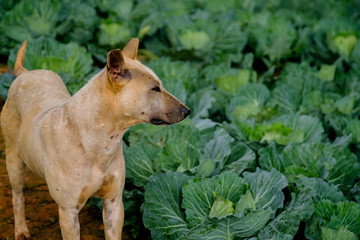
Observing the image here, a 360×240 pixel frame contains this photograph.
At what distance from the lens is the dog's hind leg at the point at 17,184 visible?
3800 millimetres

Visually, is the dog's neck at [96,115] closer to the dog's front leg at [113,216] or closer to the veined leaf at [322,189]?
the dog's front leg at [113,216]

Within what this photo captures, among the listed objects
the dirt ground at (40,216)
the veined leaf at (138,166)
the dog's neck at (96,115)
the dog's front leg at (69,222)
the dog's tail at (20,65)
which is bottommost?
the dirt ground at (40,216)

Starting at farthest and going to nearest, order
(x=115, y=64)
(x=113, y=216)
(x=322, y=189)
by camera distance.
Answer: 1. (x=322, y=189)
2. (x=113, y=216)
3. (x=115, y=64)


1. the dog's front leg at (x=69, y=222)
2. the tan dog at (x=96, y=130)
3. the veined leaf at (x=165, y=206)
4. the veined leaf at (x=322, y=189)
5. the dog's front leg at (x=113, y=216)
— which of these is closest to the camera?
the tan dog at (x=96, y=130)

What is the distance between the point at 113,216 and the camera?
343cm

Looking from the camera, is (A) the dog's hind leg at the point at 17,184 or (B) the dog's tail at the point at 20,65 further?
(B) the dog's tail at the point at 20,65

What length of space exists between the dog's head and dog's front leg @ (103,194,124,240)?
26.7 inches

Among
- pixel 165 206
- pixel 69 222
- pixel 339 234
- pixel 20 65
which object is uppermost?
pixel 20 65

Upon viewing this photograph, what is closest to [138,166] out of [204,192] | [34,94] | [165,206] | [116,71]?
[165,206]

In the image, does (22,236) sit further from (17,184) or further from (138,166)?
(138,166)

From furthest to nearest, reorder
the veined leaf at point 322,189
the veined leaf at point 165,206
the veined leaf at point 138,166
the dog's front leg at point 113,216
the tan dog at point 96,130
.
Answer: the veined leaf at point 138,166, the veined leaf at point 322,189, the veined leaf at point 165,206, the dog's front leg at point 113,216, the tan dog at point 96,130

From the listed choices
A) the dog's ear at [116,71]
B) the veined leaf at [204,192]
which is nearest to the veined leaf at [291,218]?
the veined leaf at [204,192]

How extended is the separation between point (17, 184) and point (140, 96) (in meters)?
1.45

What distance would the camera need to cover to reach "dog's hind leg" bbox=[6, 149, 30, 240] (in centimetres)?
380
